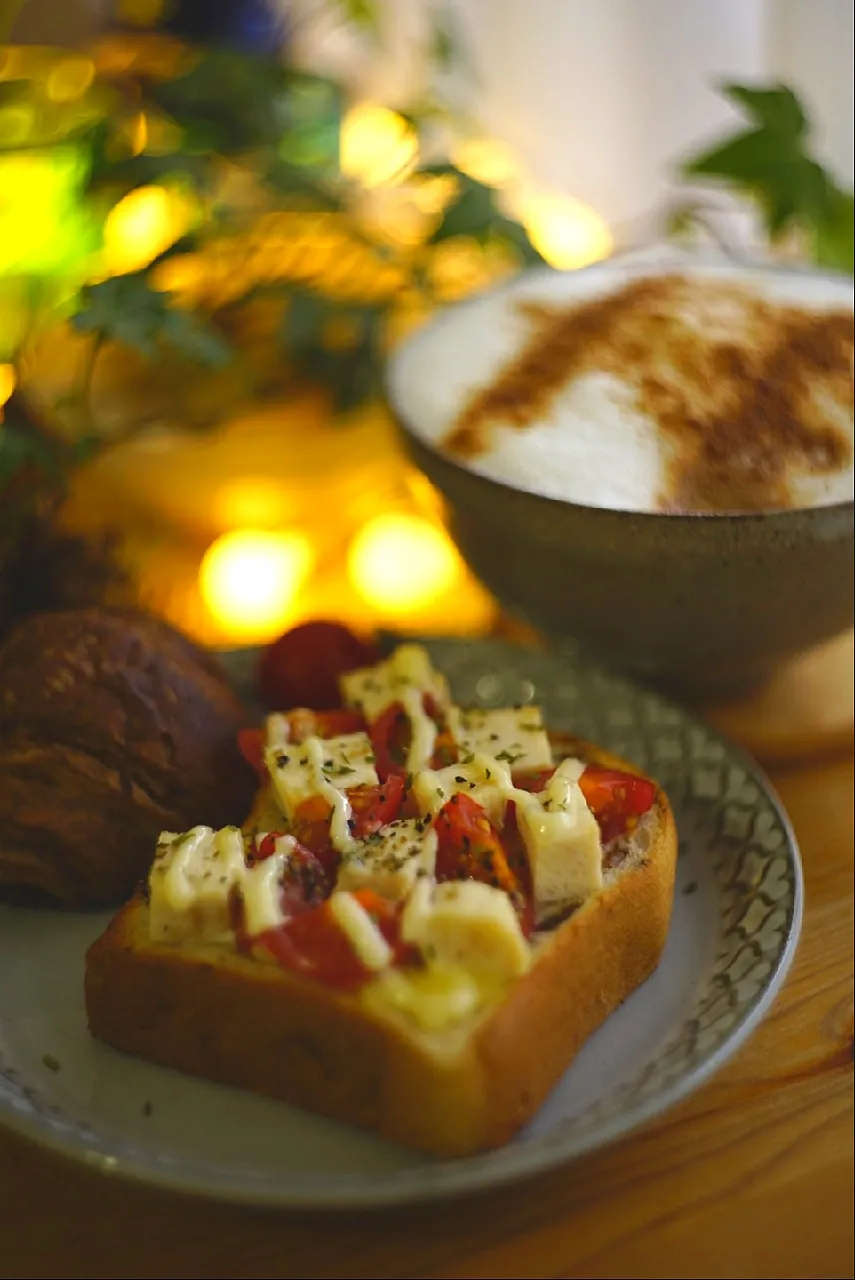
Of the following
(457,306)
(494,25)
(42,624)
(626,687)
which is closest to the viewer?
(42,624)

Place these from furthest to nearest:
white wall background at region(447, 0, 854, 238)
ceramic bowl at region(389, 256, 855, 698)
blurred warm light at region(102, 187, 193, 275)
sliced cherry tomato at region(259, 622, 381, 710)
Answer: white wall background at region(447, 0, 854, 238) < blurred warm light at region(102, 187, 193, 275) < sliced cherry tomato at region(259, 622, 381, 710) < ceramic bowl at region(389, 256, 855, 698)

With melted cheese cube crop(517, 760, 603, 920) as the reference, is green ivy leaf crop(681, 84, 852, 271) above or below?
above

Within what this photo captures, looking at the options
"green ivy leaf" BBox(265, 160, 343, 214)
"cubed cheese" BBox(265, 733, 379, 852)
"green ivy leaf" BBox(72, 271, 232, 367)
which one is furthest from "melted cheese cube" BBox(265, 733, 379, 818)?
"green ivy leaf" BBox(265, 160, 343, 214)

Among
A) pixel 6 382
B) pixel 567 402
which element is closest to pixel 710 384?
pixel 567 402

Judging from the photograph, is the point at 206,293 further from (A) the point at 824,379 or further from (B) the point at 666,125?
(B) the point at 666,125

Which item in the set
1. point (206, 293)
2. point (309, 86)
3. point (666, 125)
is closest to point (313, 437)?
point (206, 293)

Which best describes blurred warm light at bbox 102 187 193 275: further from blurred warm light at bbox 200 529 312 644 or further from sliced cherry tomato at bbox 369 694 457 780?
sliced cherry tomato at bbox 369 694 457 780

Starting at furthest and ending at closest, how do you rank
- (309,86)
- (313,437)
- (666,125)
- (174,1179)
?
(666,125) < (309,86) < (313,437) < (174,1179)

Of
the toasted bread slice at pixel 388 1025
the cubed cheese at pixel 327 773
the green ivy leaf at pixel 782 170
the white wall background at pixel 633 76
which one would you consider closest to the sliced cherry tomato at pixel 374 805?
the cubed cheese at pixel 327 773
